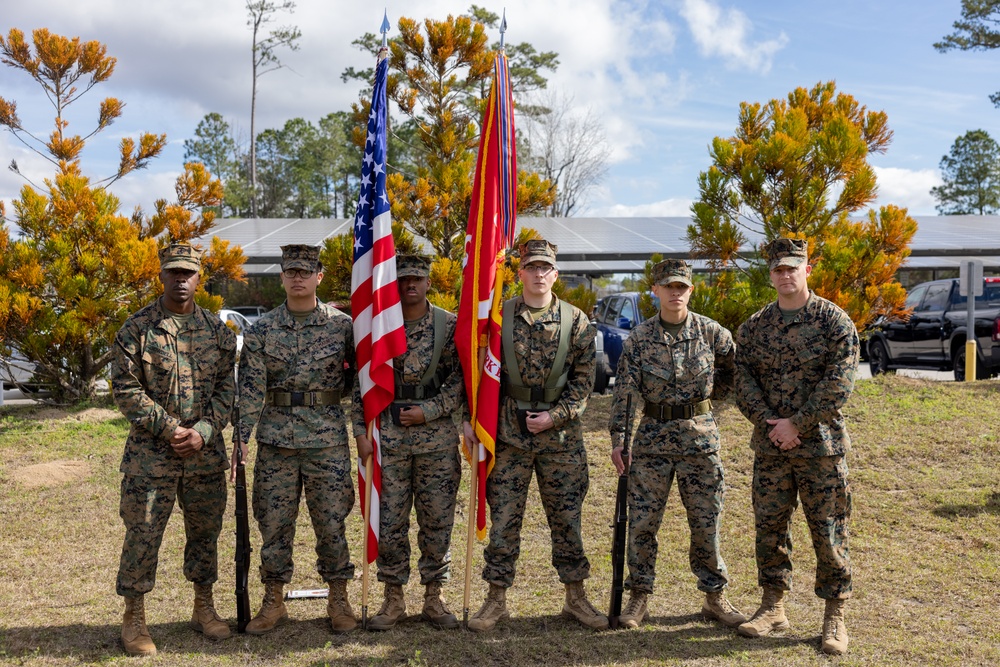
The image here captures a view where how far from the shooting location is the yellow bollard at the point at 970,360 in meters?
10.9

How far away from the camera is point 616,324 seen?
512 inches

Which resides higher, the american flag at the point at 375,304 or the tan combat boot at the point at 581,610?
the american flag at the point at 375,304

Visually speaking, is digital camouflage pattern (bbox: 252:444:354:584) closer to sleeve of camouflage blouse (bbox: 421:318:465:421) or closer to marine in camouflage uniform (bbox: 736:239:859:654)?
sleeve of camouflage blouse (bbox: 421:318:465:421)

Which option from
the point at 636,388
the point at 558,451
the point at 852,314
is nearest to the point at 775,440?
the point at 636,388

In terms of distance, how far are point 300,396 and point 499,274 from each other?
1346mm

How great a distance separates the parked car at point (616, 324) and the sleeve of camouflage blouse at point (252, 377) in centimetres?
797

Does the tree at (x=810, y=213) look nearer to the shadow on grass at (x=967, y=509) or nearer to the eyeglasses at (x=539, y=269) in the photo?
the shadow on grass at (x=967, y=509)

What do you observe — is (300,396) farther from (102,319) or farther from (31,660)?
(102,319)

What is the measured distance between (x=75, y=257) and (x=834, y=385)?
28.6ft

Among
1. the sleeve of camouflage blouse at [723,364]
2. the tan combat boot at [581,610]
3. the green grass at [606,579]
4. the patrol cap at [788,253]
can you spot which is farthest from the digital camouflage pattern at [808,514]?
the patrol cap at [788,253]

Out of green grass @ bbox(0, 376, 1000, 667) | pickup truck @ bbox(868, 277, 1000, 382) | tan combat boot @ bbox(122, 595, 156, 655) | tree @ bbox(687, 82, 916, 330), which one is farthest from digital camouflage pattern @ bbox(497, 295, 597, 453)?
pickup truck @ bbox(868, 277, 1000, 382)

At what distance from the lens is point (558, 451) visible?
4.49 m

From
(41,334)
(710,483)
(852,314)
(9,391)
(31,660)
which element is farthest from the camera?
(9,391)

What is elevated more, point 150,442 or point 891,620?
point 150,442
